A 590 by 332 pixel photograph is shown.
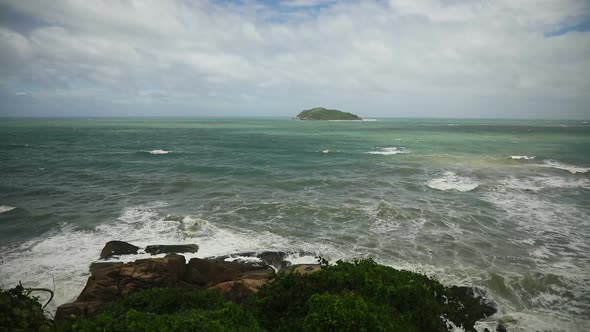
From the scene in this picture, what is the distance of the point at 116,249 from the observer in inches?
663

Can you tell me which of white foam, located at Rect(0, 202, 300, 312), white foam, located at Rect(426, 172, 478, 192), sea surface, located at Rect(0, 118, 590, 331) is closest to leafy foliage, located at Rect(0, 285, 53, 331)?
white foam, located at Rect(0, 202, 300, 312)

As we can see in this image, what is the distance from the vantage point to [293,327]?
820cm

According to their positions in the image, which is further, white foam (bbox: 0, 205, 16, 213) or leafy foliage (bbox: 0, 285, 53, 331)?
white foam (bbox: 0, 205, 16, 213)

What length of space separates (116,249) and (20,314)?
38.3 feet

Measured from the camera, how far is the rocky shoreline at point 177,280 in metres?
11.0

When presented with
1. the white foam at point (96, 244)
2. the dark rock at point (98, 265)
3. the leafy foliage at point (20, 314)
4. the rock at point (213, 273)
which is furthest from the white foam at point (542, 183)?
the leafy foliage at point (20, 314)

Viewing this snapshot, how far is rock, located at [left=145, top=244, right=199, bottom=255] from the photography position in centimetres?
1722

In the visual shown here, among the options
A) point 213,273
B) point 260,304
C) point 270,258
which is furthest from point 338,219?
point 260,304

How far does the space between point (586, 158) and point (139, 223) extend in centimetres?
6664

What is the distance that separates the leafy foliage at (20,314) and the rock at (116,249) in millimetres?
10916

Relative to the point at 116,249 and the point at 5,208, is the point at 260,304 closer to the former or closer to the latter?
the point at 116,249

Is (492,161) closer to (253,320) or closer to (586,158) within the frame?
(586,158)

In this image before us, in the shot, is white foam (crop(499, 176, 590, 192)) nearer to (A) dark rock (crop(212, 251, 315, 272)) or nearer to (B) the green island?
(B) the green island

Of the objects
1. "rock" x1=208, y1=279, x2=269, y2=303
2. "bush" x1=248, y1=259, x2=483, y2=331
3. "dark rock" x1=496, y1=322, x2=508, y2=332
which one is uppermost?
"bush" x1=248, y1=259, x2=483, y2=331
